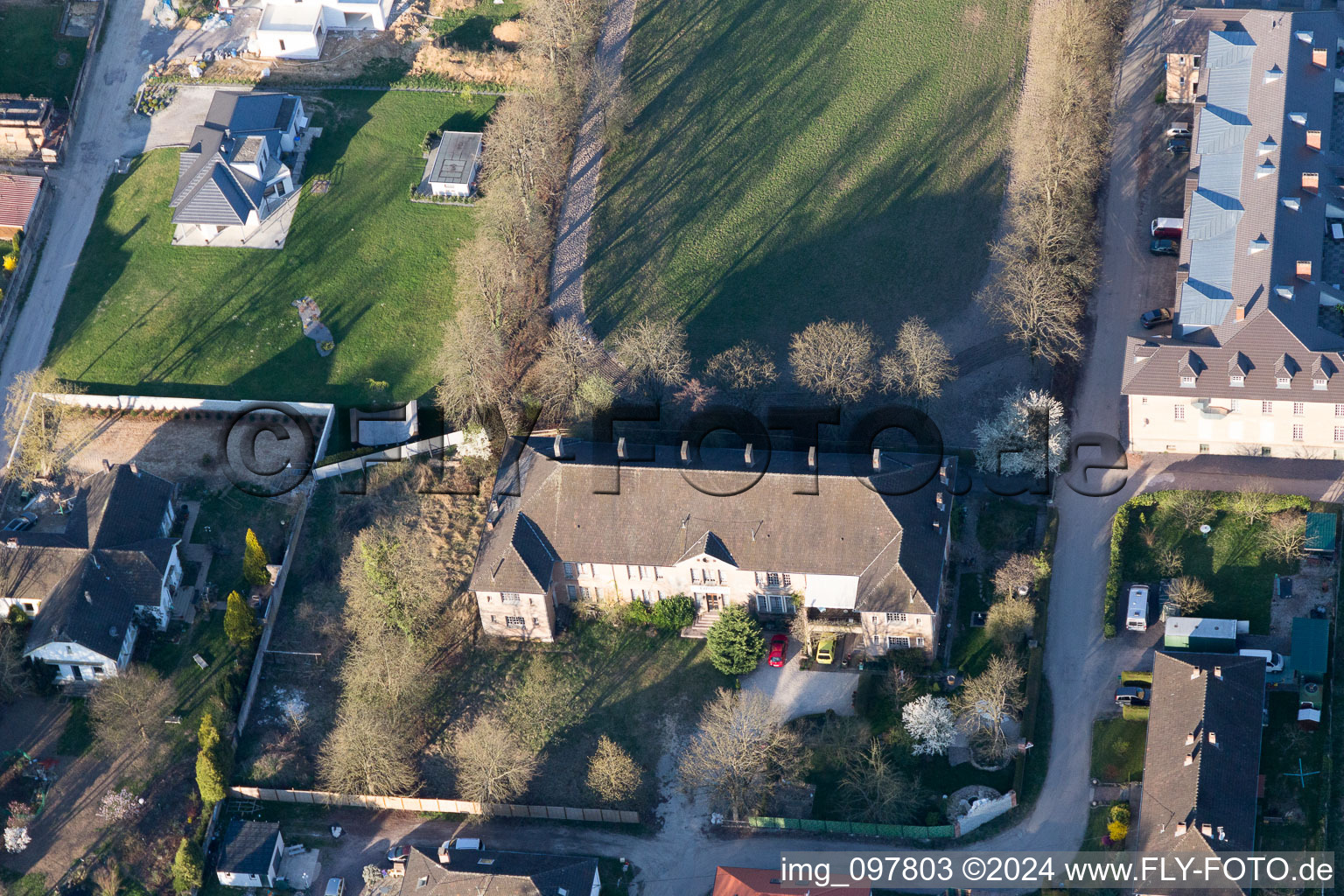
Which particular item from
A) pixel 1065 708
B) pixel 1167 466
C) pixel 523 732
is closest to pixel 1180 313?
pixel 1167 466

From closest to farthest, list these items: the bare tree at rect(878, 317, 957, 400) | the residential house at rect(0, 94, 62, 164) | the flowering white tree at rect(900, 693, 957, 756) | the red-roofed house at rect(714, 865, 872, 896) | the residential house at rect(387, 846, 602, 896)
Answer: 1. the red-roofed house at rect(714, 865, 872, 896)
2. the residential house at rect(387, 846, 602, 896)
3. the flowering white tree at rect(900, 693, 957, 756)
4. the bare tree at rect(878, 317, 957, 400)
5. the residential house at rect(0, 94, 62, 164)

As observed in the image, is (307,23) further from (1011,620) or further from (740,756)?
(1011,620)

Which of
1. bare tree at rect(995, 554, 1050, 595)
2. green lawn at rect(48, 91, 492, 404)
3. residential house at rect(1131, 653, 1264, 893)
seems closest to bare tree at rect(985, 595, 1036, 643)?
bare tree at rect(995, 554, 1050, 595)

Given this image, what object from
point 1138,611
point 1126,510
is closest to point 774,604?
point 1138,611

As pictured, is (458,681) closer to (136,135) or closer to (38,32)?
(136,135)

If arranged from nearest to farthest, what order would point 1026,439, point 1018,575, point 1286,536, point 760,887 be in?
point 760,887, point 1018,575, point 1286,536, point 1026,439

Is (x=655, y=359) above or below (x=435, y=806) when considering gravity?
above

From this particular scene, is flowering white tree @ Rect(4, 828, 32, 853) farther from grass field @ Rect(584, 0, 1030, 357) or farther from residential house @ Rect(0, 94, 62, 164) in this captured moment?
residential house @ Rect(0, 94, 62, 164)
